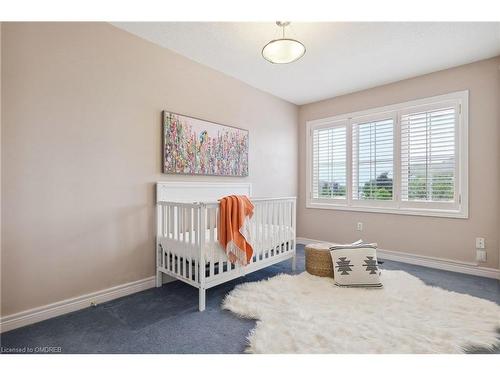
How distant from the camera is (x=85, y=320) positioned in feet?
5.79

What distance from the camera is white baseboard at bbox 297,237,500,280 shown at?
2645mm

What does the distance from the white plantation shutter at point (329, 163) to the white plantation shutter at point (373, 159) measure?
0.54 ft

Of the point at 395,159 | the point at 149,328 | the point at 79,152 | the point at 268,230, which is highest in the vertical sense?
the point at 395,159

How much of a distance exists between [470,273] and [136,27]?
403cm

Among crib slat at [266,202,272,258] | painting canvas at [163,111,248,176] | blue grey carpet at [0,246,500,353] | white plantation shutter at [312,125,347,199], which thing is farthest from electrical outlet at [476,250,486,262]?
painting canvas at [163,111,248,176]

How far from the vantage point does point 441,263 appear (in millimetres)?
2898

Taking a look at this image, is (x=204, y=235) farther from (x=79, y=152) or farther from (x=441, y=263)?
(x=441, y=263)

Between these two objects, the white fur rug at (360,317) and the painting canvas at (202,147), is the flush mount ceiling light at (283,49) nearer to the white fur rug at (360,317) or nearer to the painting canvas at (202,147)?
the painting canvas at (202,147)

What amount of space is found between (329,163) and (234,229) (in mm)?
2332

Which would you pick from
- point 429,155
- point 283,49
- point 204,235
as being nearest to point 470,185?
point 429,155

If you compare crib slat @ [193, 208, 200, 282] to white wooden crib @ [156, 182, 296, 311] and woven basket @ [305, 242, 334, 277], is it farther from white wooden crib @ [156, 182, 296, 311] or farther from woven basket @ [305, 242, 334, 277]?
woven basket @ [305, 242, 334, 277]
